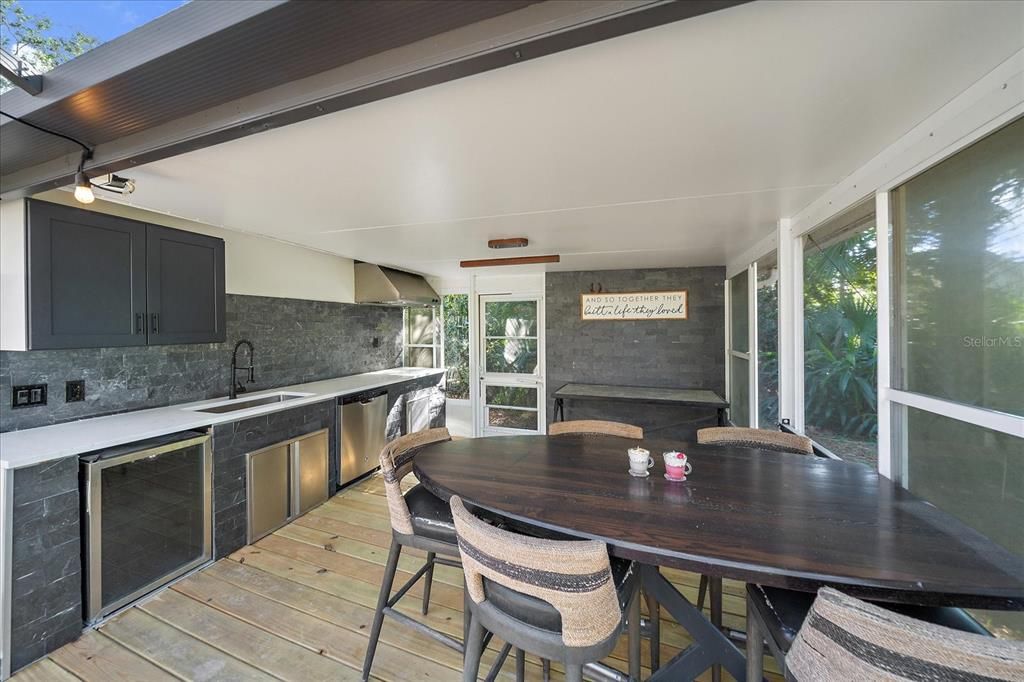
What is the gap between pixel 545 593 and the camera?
99 cm

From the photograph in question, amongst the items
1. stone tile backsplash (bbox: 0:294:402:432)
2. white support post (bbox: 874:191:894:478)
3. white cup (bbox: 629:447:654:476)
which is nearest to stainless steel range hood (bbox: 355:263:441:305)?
stone tile backsplash (bbox: 0:294:402:432)

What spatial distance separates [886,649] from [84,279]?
3.41 m

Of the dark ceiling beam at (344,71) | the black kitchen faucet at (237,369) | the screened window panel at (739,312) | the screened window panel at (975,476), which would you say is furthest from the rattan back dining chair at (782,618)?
the black kitchen faucet at (237,369)

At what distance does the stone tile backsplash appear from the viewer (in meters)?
2.13

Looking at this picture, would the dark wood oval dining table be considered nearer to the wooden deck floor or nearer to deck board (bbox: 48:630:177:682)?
the wooden deck floor

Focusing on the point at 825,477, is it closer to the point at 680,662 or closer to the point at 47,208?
the point at 680,662

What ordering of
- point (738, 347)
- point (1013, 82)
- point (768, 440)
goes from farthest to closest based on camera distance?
1. point (738, 347)
2. point (768, 440)
3. point (1013, 82)

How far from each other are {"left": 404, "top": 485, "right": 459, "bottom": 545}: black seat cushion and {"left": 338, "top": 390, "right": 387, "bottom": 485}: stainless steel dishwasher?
191 centimetres

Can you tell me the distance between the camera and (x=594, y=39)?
2.90 feet

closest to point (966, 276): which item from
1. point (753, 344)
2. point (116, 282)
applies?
point (753, 344)

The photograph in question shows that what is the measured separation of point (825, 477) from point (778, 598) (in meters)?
0.68

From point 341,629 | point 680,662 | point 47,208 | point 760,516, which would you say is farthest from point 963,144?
point 47,208

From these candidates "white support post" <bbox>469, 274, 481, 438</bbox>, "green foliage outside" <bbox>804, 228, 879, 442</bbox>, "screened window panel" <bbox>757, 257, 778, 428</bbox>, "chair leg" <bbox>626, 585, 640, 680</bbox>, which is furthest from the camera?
"white support post" <bbox>469, 274, 481, 438</bbox>

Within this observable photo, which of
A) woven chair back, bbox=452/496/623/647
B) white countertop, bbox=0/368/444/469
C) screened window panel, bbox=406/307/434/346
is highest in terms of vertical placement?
screened window panel, bbox=406/307/434/346
